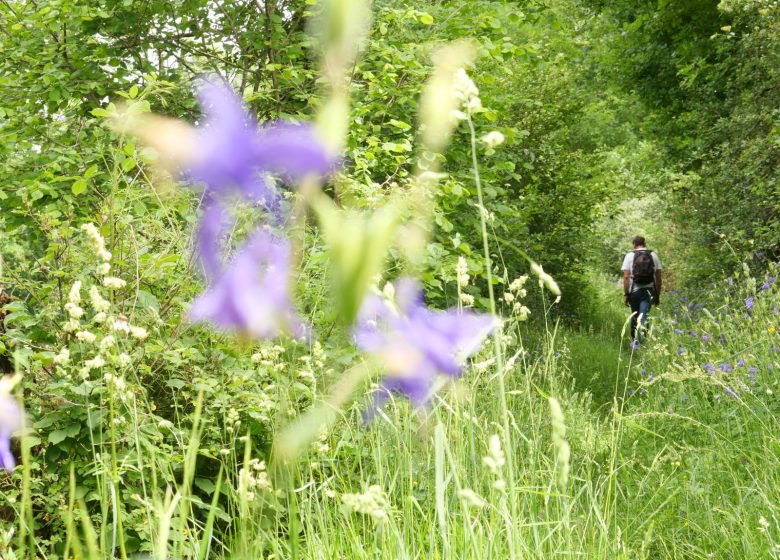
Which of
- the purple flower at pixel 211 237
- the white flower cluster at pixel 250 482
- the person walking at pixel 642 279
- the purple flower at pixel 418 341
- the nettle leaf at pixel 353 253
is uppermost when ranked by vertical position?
the nettle leaf at pixel 353 253

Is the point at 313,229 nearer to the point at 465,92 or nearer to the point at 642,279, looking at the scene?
the point at 465,92

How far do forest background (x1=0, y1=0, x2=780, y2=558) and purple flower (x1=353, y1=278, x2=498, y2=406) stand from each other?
113 millimetres

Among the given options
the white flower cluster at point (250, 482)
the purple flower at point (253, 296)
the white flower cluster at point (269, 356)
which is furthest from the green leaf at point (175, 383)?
the purple flower at point (253, 296)

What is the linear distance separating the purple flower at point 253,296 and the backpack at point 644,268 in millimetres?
8165

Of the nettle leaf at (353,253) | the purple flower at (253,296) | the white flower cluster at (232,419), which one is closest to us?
the nettle leaf at (353,253)

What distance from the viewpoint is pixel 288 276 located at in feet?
1.84

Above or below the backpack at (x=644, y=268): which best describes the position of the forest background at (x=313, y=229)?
above

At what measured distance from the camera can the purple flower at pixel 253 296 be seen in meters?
0.53

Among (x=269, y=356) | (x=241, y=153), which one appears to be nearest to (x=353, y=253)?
(x=241, y=153)

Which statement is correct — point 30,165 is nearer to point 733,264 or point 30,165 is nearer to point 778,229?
point 778,229

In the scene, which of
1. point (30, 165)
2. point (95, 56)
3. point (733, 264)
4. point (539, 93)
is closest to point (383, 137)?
point (95, 56)

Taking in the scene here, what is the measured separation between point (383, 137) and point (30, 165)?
2061 mm

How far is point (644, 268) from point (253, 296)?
8.22 metres

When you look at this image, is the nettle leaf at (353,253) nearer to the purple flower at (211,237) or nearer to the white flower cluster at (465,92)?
the purple flower at (211,237)
